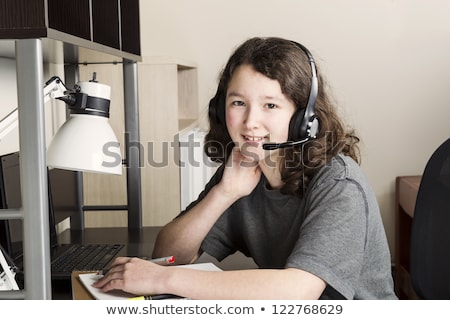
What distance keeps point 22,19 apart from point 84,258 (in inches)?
28.3

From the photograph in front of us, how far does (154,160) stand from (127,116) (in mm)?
392

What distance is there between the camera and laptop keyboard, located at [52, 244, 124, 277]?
1342 millimetres

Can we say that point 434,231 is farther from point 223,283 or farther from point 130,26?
point 130,26

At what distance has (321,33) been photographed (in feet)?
9.73

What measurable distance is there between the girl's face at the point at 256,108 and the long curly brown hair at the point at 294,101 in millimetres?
16

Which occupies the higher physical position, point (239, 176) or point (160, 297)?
point (239, 176)

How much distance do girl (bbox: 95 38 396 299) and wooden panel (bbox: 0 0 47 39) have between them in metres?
0.40

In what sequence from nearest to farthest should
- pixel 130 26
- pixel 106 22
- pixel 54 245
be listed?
1. pixel 106 22
2. pixel 54 245
3. pixel 130 26

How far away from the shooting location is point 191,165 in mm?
2467

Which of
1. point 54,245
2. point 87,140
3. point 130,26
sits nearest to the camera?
point 87,140

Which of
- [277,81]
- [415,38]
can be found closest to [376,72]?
[415,38]

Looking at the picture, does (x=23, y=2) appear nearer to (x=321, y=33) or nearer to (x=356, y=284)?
(x=356, y=284)

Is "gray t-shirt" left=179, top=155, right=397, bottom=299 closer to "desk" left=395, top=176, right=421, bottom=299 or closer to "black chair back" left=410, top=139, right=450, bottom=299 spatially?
"black chair back" left=410, top=139, right=450, bottom=299

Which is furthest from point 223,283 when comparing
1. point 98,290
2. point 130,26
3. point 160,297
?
point 130,26
